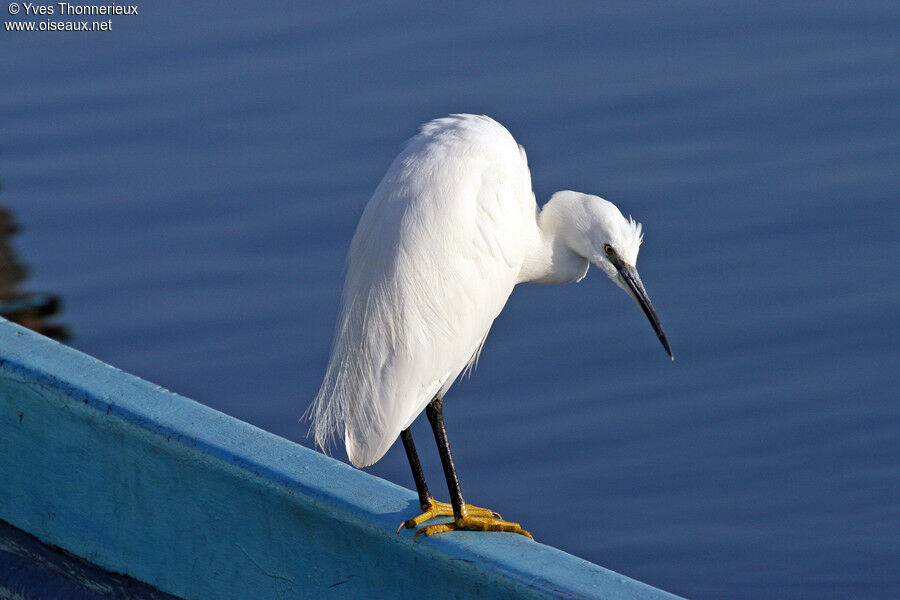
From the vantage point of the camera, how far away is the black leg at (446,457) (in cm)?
313

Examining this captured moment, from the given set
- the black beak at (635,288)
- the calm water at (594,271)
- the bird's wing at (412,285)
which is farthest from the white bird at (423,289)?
the calm water at (594,271)

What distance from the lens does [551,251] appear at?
3.66 meters

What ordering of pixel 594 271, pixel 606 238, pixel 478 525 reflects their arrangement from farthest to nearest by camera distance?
pixel 594 271
pixel 606 238
pixel 478 525

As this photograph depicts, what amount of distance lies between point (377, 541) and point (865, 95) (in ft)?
16.1

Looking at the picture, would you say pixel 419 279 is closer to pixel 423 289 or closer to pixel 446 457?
pixel 423 289

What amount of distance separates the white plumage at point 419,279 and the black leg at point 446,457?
0.07 metres

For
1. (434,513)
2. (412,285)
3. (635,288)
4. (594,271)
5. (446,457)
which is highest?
(594,271)

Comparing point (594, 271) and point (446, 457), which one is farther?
point (594, 271)

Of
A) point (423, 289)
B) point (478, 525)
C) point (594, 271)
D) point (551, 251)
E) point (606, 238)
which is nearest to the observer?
point (478, 525)

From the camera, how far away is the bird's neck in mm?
3610

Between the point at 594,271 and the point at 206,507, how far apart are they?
3525 millimetres

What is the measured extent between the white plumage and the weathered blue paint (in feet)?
0.57

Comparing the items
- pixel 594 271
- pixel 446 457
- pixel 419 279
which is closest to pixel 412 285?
pixel 419 279

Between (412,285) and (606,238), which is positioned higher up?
(606,238)
